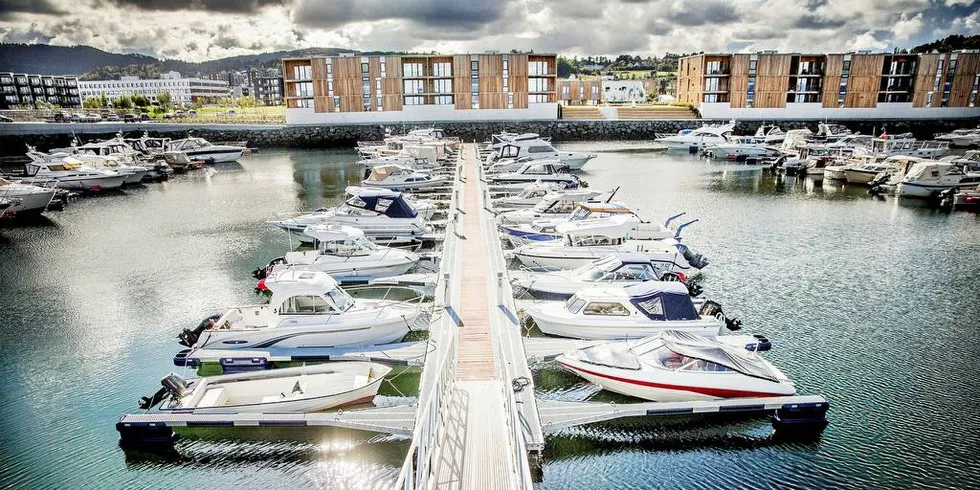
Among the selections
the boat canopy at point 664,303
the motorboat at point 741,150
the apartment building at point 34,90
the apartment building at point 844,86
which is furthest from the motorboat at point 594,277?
the apartment building at point 34,90

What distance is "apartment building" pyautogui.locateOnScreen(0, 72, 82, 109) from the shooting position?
452 feet

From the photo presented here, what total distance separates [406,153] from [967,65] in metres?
81.4

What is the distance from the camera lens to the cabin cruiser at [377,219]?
25.7 meters

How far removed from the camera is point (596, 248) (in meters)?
21.1

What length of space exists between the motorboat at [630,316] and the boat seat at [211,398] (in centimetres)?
828

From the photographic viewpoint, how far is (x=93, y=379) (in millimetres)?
14945

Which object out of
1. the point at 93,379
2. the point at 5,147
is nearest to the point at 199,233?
the point at 93,379

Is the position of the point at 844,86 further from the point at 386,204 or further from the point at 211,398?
the point at 211,398

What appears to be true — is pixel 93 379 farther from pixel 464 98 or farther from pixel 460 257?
pixel 464 98

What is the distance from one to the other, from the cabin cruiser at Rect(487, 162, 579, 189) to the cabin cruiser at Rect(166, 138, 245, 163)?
34.6 metres

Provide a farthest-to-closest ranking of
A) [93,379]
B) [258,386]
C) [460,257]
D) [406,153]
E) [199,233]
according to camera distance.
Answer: [406,153]
[199,233]
[460,257]
[93,379]
[258,386]

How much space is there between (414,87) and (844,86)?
61261 mm

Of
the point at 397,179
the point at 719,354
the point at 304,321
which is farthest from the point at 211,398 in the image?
the point at 397,179

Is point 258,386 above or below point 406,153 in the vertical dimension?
below
